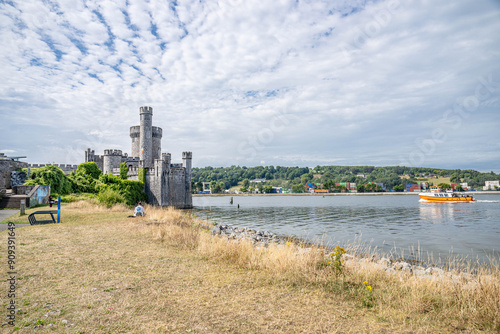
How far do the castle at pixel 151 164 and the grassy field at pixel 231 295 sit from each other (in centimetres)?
3422

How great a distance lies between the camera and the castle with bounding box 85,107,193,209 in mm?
43406

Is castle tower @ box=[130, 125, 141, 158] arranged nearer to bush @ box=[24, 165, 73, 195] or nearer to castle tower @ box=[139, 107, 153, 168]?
castle tower @ box=[139, 107, 153, 168]

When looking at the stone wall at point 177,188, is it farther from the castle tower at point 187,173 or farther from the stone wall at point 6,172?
the stone wall at point 6,172

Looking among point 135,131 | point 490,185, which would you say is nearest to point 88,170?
point 135,131

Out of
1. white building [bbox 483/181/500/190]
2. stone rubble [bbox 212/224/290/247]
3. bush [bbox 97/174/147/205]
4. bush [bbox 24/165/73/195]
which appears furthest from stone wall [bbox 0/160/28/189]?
white building [bbox 483/181/500/190]

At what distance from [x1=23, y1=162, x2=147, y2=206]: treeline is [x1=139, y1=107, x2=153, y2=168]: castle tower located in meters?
5.54

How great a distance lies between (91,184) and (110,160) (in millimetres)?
10443

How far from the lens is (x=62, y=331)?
14.3ft

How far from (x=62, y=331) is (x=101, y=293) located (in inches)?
65.4

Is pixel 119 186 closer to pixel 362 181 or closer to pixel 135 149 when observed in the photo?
pixel 135 149

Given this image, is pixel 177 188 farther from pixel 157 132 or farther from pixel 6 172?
pixel 6 172

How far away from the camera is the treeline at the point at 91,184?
1214 inches

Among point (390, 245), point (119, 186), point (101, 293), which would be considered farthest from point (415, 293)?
point (119, 186)

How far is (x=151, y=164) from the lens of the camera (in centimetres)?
4988
